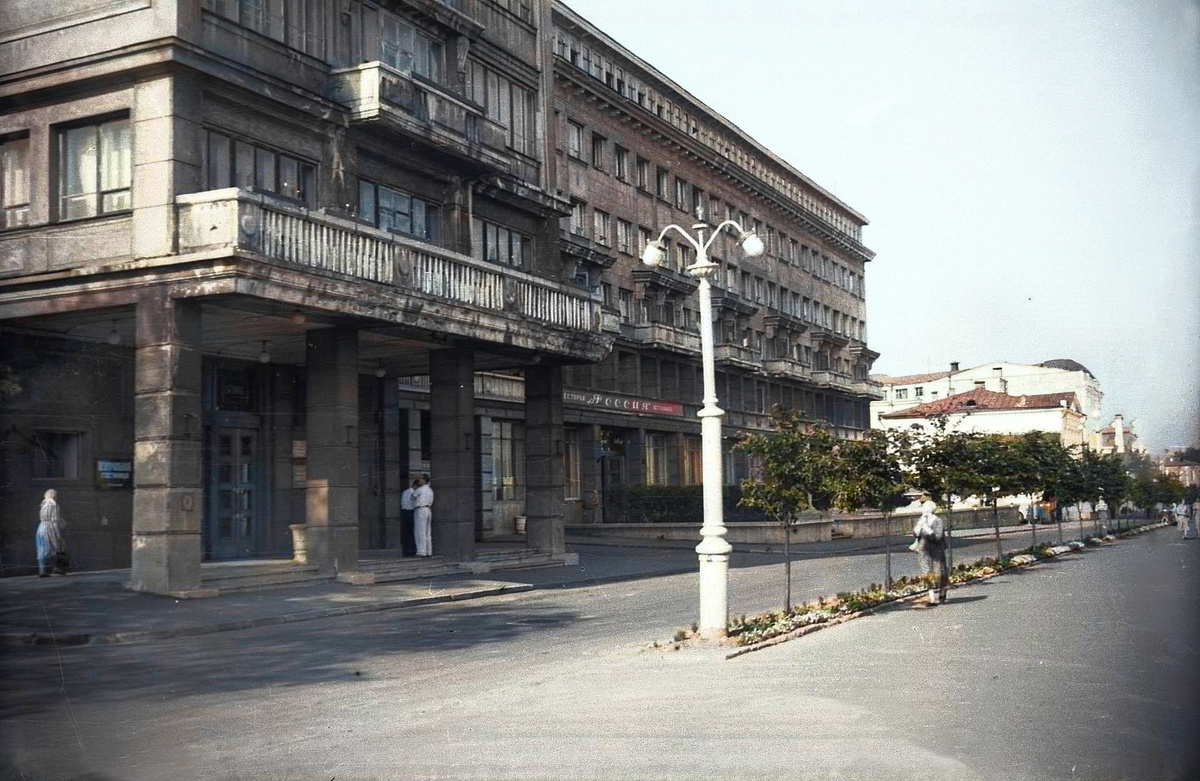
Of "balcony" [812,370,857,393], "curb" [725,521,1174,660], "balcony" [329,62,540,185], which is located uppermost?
"balcony" [329,62,540,185]

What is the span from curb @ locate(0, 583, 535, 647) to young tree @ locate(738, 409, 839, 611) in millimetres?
6392

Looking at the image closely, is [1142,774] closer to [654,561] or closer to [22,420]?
[22,420]

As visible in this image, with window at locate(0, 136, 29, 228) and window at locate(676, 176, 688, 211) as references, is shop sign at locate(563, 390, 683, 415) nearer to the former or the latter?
window at locate(676, 176, 688, 211)

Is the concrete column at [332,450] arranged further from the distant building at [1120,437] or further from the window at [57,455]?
the distant building at [1120,437]

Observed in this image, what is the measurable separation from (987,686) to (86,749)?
307 inches

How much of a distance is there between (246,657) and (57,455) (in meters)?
11.2

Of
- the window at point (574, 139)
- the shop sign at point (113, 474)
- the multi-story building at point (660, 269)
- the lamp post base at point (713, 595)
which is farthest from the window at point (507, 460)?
the lamp post base at point (713, 595)

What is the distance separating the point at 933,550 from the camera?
22.3 m

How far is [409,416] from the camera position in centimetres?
3788

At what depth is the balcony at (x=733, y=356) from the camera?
2496 inches

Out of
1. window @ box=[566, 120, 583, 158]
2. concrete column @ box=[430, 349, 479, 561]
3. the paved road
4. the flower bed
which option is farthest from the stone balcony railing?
window @ box=[566, 120, 583, 158]

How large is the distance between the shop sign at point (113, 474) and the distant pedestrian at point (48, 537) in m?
1.58

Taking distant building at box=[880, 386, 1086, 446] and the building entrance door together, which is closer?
the building entrance door

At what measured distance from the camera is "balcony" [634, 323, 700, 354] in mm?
55781
